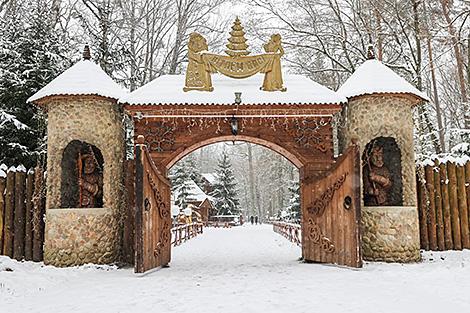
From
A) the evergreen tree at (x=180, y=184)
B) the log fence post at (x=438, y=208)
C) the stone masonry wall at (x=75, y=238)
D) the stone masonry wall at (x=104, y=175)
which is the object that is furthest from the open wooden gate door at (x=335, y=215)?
the evergreen tree at (x=180, y=184)

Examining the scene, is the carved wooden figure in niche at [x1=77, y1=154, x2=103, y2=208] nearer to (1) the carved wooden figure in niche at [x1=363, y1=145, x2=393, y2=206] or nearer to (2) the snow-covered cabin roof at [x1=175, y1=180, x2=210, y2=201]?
(1) the carved wooden figure in niche at [x1=363, y1=145, x2=393, y2=206]

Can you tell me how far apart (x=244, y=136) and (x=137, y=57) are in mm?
12726

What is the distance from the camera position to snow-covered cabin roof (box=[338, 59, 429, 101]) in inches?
395

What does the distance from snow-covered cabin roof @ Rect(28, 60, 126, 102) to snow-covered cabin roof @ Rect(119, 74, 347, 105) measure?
0.39m

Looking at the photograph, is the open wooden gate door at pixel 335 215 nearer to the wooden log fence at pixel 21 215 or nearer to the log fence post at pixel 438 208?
the log fence post at pixel 438 208

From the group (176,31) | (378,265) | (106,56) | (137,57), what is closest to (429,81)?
(176,31)

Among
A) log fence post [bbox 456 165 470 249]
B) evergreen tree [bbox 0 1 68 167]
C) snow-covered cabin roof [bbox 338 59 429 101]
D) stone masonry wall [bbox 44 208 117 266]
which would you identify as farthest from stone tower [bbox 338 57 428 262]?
evergreen tree [bbox 0 1 68 167]

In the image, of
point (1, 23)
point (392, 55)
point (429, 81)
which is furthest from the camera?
point (429, 81)

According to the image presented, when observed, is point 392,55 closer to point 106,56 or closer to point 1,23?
point 106,56

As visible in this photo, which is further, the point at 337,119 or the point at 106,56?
the point at 106,56

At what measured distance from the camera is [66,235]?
31.5ft

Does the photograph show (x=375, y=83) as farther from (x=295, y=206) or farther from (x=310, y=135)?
(x=295, y=206)

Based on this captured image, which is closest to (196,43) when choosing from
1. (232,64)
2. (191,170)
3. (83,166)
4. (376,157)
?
(232,64)

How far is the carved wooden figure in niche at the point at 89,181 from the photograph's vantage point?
1046 centimetres
